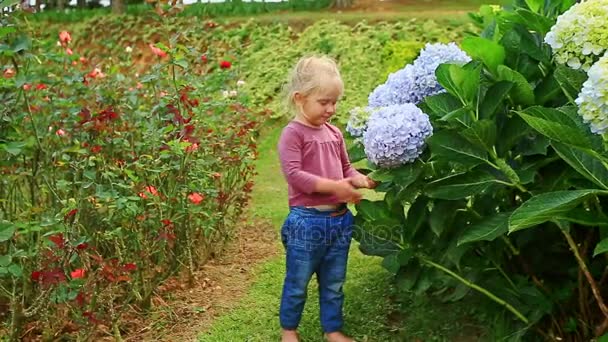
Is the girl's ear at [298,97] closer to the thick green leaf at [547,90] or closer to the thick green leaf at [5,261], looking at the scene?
the thick green leaf at [547,90]

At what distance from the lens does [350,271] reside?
409 cm

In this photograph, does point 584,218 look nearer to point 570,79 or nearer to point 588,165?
point 588,165

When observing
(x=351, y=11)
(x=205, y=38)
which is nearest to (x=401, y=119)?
(x=205, y=38)

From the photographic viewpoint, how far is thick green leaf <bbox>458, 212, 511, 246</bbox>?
2367 millimetres

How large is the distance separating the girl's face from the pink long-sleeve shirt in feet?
0.13

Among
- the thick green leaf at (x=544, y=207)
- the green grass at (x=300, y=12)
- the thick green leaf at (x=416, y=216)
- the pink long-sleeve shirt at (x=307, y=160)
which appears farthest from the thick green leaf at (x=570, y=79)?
the green grass at (x=300, y=12)

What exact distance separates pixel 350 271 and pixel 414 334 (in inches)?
34.9

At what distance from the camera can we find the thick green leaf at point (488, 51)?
2551 mm

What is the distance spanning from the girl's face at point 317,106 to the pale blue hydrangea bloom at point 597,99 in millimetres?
1401

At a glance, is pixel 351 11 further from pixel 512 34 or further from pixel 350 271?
pixel 512 34

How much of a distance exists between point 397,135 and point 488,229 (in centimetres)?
41

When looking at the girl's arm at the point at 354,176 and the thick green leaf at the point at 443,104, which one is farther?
the girl's arm at the point at 354,176

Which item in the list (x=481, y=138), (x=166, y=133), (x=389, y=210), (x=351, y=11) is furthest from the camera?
(x=351, y=11)

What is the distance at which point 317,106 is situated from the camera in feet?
10.0
